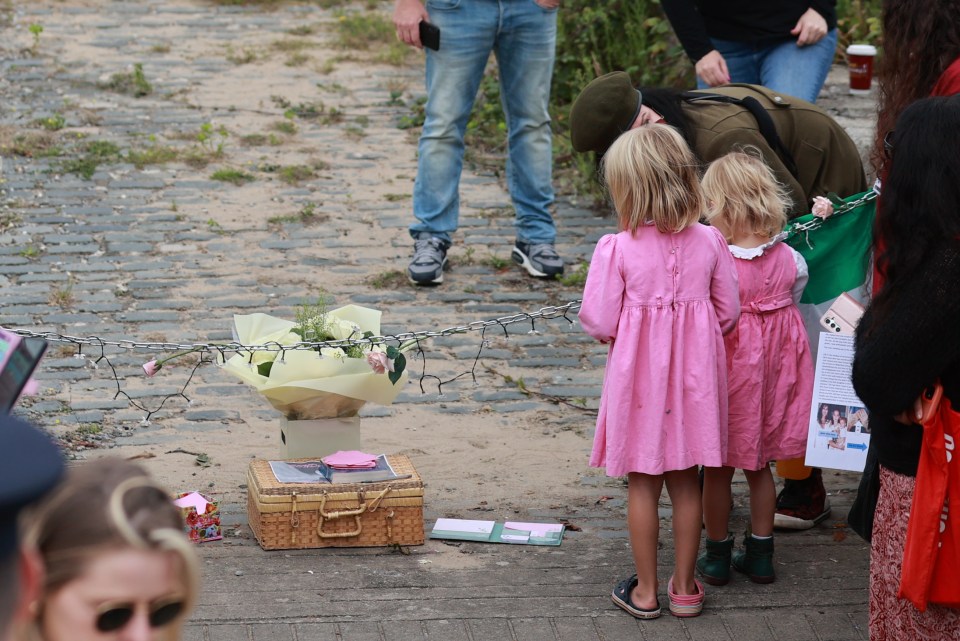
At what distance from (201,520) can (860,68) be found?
4787 millimetres

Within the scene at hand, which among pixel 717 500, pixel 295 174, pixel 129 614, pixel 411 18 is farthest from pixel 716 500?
pixel 295 174

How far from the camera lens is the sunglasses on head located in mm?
1681

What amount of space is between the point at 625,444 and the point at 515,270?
347cm

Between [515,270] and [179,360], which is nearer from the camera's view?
[179,360]

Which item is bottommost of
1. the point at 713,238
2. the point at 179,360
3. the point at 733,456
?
the point at 179,360

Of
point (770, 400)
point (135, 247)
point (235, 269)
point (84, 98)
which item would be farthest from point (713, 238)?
point (84, 98)

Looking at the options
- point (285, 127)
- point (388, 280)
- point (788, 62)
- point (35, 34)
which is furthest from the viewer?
point (35, 34)

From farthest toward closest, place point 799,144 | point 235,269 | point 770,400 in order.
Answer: point 235,269 < point 799,144 < point 770,400

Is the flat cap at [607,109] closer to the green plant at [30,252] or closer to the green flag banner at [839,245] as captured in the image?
the green flag banner at [839,245]

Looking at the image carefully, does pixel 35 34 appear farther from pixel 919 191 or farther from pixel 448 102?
pixel 919 191

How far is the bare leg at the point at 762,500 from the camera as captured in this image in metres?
4.15

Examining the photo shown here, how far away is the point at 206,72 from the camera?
10906mm

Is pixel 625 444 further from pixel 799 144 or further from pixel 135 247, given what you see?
pixel 135 247

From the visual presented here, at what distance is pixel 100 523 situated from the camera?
165cm
